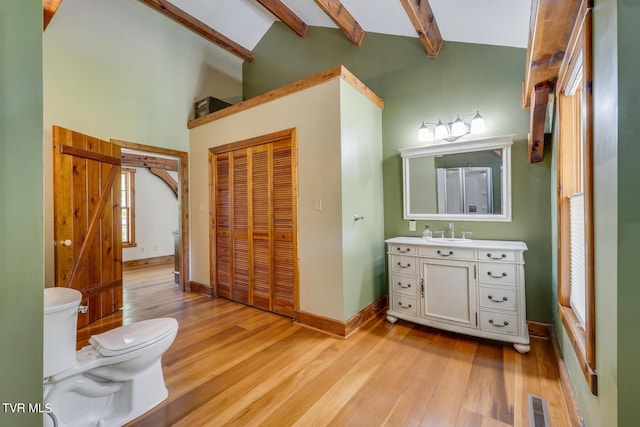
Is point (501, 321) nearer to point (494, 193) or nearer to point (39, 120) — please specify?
point (494, 193)

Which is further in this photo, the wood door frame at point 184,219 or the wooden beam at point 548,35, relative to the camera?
the wood door frame at point 184,219

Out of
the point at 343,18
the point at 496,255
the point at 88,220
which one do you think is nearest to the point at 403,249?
the point at 496,255

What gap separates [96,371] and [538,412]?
2428mm

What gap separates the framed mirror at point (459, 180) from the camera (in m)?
2.57

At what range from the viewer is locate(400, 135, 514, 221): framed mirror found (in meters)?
2.57

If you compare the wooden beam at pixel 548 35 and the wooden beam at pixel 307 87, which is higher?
the wooden beam at pixel 307 87

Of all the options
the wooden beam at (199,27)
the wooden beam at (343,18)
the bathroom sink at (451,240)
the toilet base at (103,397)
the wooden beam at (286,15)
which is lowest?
the toilet base at (103,397)

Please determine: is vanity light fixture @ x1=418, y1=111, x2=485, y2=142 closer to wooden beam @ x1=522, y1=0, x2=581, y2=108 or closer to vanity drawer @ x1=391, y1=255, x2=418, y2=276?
wooden beam @ x1=522, y1=0, x2=581, y2=108

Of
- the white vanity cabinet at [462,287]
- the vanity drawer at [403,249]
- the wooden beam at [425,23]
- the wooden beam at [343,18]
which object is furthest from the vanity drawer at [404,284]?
the wooden beam at [343,18]

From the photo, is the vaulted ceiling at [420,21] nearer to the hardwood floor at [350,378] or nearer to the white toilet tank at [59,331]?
the white toilet tank at [59,331]

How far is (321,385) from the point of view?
1.80m

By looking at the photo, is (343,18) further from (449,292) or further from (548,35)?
(449,292)

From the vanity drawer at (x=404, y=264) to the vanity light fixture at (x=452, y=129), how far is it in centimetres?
125

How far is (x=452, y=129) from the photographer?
8.81 ft
